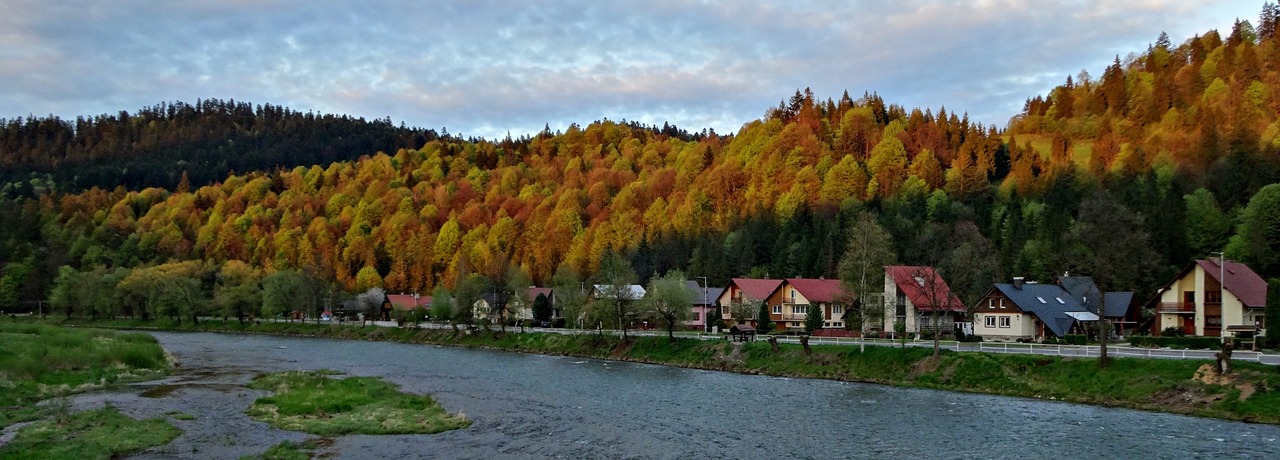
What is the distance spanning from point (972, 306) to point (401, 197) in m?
154

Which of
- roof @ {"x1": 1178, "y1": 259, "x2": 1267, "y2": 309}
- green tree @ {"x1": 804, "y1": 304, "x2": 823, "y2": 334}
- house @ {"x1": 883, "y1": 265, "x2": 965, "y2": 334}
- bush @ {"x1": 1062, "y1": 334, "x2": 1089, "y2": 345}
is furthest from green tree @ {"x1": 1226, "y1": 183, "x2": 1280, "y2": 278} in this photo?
green tree @ {"x1": 804, "y1": 304, "x2": 823, "y2": 334}

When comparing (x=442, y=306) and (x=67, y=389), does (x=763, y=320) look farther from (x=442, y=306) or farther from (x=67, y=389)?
(x=67, y=389)

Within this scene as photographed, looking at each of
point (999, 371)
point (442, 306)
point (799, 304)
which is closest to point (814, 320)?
point (799, 304)

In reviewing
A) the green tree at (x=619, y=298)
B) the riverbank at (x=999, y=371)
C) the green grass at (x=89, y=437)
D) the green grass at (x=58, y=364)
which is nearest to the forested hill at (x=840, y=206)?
the riverbank at (x=999, y=371)

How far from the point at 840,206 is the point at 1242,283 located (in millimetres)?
67545

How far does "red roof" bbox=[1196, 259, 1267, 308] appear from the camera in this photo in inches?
2216

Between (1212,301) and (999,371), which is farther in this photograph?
(1212,301)

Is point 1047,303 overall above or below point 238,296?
above

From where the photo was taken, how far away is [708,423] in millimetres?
34719

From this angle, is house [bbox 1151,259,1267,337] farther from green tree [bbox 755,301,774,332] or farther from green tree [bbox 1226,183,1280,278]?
green tree [bbox 755,301,774,332]

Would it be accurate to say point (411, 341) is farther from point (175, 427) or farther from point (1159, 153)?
point (1159, 153)

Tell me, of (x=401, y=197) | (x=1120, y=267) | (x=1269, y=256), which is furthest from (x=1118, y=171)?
(x=401, y=197)

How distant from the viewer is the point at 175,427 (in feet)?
103

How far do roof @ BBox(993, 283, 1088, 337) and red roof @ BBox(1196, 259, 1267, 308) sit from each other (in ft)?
33.4
